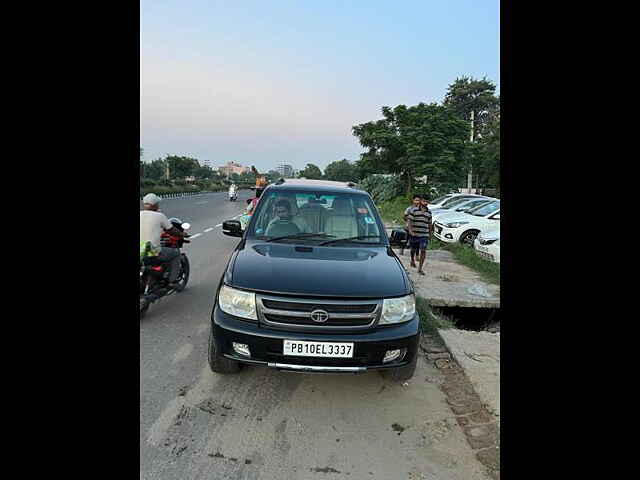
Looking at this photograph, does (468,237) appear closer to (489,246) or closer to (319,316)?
(489,246)

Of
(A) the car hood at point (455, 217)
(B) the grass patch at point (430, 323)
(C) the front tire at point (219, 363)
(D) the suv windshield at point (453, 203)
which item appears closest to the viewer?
(C) the front tire at point (219, 363)

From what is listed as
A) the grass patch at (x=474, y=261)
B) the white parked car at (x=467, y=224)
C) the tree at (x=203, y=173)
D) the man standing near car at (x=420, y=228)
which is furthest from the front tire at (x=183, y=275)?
the tree at (x=203, y=173)

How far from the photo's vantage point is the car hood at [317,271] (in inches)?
103

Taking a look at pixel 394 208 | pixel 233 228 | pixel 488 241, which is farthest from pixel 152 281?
pixel 394 208

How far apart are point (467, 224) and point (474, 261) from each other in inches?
101

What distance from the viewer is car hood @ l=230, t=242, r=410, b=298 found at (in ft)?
8.54

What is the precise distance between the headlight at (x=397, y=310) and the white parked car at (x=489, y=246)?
6039 millimetres

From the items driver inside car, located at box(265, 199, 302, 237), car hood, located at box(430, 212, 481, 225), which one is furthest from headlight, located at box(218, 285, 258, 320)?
car hood, located at box(430, 212, 481, 225)

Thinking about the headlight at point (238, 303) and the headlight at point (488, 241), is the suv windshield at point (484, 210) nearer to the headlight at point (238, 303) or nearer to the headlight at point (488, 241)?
the headlight at point (488, 241)

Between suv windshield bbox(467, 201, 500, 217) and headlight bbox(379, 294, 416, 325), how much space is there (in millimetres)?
9444

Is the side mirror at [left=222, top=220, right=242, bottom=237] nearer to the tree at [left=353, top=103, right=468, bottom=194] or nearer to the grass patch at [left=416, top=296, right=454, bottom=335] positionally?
the grass patch at [left=416, top=296, right=454, bottom=335]

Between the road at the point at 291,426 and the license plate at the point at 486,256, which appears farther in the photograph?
the license plate at the point at 486,256
